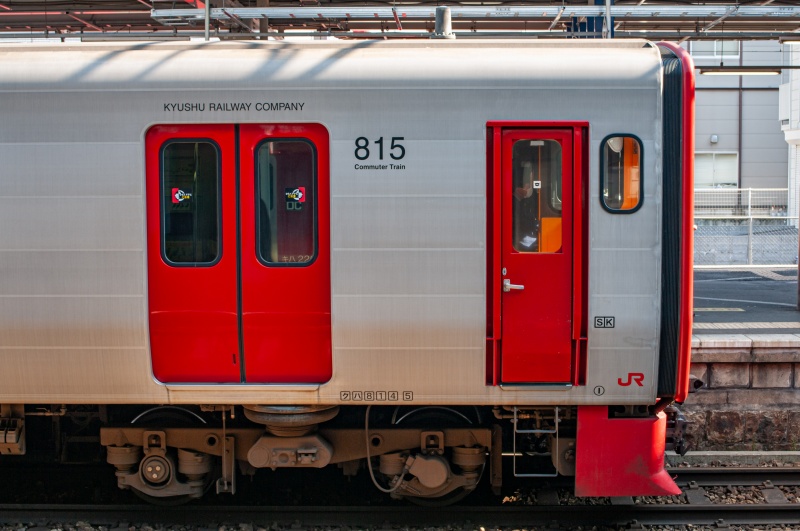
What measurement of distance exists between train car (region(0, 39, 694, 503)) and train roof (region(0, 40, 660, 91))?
18 millimetres

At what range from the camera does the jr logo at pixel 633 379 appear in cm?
604

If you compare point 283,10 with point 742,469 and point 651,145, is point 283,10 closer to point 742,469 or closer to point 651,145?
point 651,145

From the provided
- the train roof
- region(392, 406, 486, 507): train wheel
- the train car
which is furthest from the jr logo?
the train roof

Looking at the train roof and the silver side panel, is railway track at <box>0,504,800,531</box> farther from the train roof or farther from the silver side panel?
the train roof

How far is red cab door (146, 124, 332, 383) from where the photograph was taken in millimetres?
6035

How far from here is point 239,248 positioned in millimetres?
6035

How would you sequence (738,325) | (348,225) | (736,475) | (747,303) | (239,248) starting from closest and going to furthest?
1. (348,225)
2. (239,248)
3. (736,475)
4. (738,325)
5. (747,303)

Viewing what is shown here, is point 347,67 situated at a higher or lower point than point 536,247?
higher

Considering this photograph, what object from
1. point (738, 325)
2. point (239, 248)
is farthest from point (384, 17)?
point (738, 325)

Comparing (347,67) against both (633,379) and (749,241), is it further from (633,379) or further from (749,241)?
(749,241)

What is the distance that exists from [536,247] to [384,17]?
4.29 meters

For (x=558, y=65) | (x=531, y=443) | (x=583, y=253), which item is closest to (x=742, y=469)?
(x=531, y=443)

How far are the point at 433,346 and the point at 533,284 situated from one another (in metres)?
0.84

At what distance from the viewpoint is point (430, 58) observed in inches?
238
